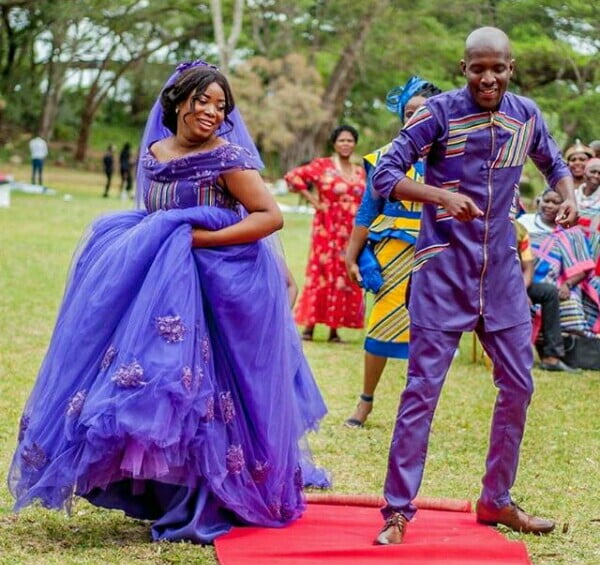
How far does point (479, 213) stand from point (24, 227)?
61.1 ft

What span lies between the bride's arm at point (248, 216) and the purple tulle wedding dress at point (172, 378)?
0.14 ft

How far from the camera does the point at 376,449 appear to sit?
23.5 feet

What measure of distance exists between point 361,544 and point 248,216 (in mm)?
1436

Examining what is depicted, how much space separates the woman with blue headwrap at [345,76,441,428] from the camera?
7.21 metres

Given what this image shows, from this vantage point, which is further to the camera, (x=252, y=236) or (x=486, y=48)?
(x=252, y=236)

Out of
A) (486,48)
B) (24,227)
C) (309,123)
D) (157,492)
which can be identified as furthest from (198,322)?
(309,123)

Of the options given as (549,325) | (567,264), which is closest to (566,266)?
(567,264)

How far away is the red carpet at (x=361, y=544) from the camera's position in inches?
191

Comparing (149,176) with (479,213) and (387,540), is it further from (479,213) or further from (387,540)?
(387,540)

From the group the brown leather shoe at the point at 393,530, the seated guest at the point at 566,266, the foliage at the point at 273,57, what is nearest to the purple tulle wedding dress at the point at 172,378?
the brown leather shoe at the point at 393,530

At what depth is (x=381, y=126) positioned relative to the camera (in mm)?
46438

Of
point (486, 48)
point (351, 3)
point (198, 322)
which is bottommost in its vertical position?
point (198, 322)

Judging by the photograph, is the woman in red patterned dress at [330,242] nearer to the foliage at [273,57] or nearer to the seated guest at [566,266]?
the seated guest at [566,266]

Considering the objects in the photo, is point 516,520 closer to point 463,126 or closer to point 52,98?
point 463,126
